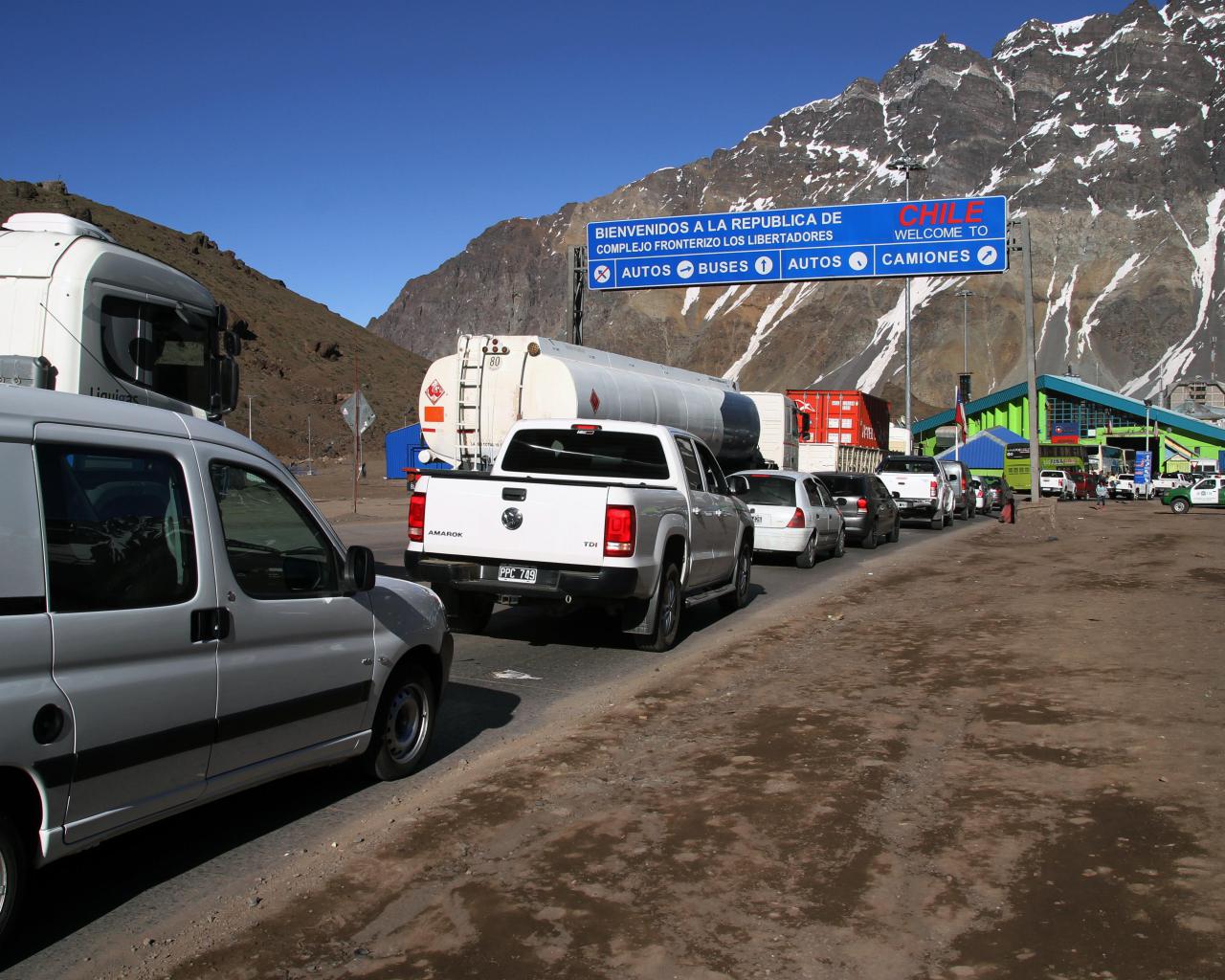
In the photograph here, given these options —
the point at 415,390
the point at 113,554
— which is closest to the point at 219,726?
the point at 113,554

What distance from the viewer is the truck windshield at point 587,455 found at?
35.8 ft

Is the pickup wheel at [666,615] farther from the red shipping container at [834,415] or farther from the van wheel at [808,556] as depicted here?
the red shipping container at [834,415]

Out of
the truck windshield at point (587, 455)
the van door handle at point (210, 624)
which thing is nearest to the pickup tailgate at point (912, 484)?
the truck windshield at point (587, 455)

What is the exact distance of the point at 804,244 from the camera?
28562 mm

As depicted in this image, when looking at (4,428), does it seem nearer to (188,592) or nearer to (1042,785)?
(188,592)

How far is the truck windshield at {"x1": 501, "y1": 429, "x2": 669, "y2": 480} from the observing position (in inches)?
430

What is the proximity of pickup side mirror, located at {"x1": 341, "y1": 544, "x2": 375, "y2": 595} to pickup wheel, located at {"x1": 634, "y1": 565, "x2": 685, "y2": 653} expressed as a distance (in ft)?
15.9

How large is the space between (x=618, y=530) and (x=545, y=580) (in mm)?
740

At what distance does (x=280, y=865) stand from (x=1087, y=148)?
211878 mm

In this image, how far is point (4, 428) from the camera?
3.67 m

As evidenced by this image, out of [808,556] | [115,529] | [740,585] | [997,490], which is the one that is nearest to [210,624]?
[115,529]

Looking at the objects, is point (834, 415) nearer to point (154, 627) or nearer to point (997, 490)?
point (997, 490)

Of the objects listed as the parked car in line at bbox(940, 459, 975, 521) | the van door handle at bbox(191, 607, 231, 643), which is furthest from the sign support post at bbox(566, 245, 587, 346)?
the van door handle at bbox(191, 607, 231, 643)

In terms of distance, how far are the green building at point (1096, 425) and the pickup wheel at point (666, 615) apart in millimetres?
67044
